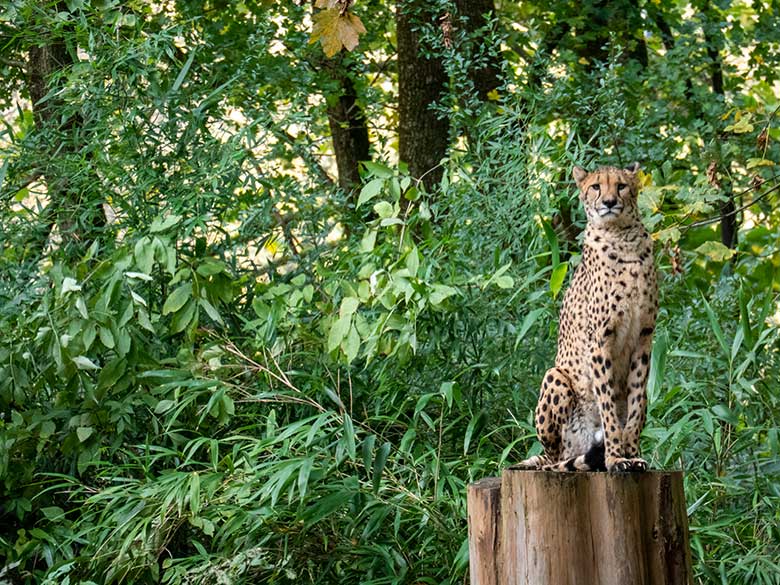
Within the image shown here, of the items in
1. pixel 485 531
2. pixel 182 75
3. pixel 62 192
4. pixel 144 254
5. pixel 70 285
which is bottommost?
pixel 485 531

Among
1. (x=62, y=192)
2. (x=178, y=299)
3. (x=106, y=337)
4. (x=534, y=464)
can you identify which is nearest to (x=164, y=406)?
(x=106, y=337)

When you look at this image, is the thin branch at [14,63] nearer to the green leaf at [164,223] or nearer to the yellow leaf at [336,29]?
the green leaf at [164,223]

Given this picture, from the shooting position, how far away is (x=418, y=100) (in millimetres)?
8016

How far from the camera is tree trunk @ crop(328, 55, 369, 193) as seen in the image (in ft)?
30.2

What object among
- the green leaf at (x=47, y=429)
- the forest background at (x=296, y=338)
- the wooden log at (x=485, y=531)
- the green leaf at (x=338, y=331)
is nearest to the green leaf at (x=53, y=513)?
the forest background at (x=296, y=338)

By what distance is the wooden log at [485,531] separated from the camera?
3480mm

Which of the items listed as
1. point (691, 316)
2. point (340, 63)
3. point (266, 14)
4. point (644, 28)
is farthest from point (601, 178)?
point (644, 28)

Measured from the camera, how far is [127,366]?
17.9 ft

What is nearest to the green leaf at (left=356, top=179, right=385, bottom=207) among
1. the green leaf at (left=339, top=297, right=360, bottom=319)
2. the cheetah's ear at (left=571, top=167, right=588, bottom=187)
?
the green leaf at (left=339, top=297, right=360, bottom=319)

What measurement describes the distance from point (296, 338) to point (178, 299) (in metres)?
0.58

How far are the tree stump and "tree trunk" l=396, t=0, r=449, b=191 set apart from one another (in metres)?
4.73

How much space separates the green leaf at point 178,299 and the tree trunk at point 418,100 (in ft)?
9.12

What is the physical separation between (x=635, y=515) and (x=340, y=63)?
6.08m

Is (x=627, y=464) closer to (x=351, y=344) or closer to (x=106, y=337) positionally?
(x=351, y=344)
